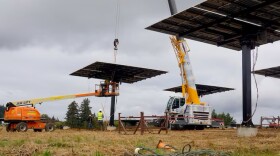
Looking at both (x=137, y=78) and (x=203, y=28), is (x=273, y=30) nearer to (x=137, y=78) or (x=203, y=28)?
(x=203, y=28)

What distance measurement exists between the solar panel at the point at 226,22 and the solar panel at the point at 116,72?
1172 centimetres

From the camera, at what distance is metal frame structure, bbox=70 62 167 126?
3107 centimetres

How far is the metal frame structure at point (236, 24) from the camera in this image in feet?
53.6

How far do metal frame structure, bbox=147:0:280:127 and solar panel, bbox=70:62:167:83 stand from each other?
11851 mm

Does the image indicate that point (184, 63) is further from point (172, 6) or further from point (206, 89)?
point (206, 89)

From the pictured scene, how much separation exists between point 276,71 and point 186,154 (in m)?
24.8

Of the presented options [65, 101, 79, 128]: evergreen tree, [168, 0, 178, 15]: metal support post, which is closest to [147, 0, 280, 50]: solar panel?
[168, 0, 178, 15]: metal support post

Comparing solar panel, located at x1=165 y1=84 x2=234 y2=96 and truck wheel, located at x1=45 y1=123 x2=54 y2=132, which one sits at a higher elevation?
solar panel, located at x1=165 y1=84 x2=234 y2=96

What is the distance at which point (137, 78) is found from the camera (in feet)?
116

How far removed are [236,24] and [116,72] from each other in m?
16.6

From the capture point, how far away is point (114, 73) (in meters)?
32.6

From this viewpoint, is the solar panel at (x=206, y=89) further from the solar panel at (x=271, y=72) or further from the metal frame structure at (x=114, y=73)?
the solar panel at (x=271, y=72)

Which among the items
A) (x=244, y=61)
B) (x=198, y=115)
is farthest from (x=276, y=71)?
(x=244, y=61)

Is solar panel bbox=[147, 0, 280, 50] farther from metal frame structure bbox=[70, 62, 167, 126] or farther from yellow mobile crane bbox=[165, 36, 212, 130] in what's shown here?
metal frame structure bbox=[70, 62, 167, 126]
